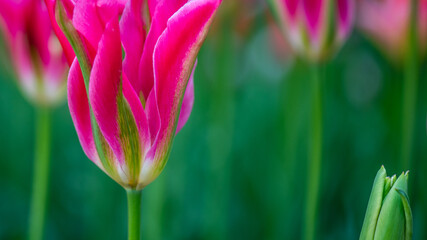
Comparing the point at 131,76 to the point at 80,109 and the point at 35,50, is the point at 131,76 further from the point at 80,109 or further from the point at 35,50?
the point at 35,50

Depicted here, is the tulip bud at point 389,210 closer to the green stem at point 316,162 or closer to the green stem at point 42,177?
the green stem at point 316,162

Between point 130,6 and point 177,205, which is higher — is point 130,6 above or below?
above

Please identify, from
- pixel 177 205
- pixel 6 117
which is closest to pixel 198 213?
pixel 177 205

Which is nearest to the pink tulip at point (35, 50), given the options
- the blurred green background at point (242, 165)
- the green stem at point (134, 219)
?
the blurred green background at point (242, 165)

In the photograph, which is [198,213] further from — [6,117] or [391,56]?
[6,117]

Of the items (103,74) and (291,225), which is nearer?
(103,74)

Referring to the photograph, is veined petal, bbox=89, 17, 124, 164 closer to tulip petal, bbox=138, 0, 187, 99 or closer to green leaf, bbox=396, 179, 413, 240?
tulip petal, bbox=138, 0, 187, 99
